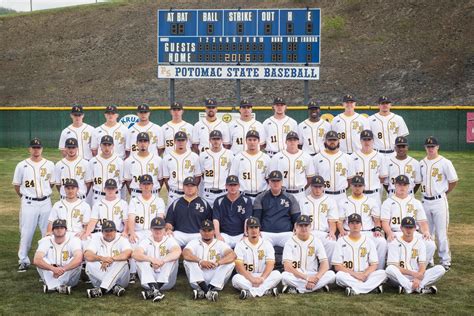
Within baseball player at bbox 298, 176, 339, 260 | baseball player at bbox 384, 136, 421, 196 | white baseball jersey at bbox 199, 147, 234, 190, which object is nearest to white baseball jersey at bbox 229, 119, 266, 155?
white baseball jersey at bbox 199, 147, 234, 190

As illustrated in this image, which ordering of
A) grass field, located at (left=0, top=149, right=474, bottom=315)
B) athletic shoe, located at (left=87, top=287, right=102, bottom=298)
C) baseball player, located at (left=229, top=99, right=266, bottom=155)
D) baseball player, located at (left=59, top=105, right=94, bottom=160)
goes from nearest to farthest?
grass field, located at (left=0, top=149, right=474, bottom=315)
athletic shoe, located at (left=87, top=287, right=102, bottom=298)
baseball player, located at (left=229, top=99, right=266, bottom=155)
baseball player, located at (left=59, top=105, right=94, bottom=160)

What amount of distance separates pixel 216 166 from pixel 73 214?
212 cm

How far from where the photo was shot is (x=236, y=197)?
922 cm

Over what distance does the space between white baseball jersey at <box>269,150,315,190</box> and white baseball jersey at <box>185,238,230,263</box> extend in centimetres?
158

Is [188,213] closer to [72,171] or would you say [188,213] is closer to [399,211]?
[72,171]

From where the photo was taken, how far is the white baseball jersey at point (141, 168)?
32.1 feet

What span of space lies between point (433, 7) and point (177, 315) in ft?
116

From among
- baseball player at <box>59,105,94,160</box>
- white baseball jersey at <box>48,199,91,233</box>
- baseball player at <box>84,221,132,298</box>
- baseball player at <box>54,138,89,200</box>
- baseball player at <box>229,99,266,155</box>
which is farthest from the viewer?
baseball player at <box>59,105,94,160</box>

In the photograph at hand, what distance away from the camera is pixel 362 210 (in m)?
9.25

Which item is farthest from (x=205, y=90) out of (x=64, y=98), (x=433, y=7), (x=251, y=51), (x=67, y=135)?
(x=67, y=135)

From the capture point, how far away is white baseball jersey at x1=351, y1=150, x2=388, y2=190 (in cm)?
984

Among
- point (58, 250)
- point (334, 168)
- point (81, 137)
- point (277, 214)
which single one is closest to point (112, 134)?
point (81, 137)

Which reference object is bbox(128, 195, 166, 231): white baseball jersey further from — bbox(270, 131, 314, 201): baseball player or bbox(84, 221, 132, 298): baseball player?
bbox(270, 131, 314, 201): baseball player

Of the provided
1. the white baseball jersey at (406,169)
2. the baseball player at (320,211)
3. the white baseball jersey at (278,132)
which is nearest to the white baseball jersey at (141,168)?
the white baseball jersey at (278,132)
